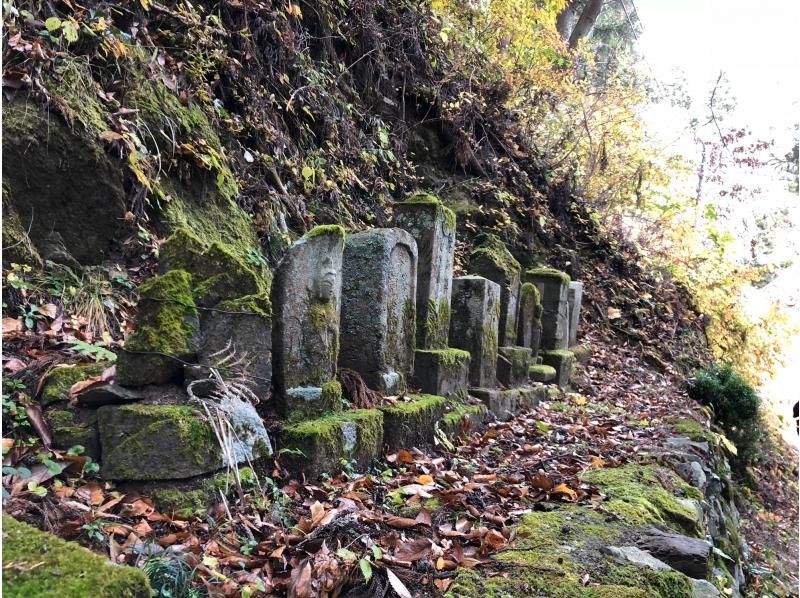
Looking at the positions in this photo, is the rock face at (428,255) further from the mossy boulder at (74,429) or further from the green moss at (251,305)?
the mossy boulder at (74,429)

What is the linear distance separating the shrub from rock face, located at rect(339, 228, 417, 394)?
6.65 meters

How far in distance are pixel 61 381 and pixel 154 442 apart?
0.49 m

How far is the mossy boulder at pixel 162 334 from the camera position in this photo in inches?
91.0

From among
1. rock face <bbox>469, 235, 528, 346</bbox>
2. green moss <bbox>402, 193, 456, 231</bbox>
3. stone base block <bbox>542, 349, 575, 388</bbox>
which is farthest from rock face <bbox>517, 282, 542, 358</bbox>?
green moss <bbox>402, 193, 456, 231</bbox>

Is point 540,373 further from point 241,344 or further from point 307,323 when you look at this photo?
point 241,344

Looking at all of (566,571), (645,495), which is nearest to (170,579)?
(566,571)

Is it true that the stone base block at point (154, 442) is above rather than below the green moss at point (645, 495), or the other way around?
above

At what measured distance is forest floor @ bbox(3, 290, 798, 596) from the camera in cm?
190

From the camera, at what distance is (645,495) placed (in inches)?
128

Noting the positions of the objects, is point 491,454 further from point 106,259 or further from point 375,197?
point 375,197

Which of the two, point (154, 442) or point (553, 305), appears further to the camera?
point (553, 305)

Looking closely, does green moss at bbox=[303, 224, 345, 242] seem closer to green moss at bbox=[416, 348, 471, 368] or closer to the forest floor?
the forest floor

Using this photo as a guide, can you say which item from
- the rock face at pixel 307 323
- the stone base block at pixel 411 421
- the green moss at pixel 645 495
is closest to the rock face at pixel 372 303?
the stone base block at pixel 411 421

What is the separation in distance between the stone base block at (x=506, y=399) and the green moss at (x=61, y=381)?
310 cm
